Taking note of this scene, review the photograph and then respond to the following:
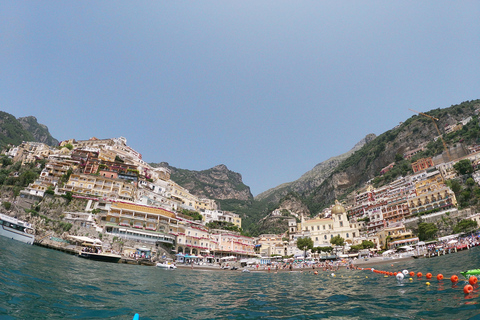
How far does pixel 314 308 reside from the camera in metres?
12.1

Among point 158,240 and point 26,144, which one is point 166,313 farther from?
point 26,144

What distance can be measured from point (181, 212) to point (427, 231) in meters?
59.5

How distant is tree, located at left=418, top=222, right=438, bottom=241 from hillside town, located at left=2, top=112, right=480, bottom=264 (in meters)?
2.07

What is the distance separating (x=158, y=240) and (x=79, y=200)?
18.3 meters

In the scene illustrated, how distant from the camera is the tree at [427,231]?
52.3 metres

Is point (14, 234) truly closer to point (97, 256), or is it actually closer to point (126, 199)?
point (97, 256)

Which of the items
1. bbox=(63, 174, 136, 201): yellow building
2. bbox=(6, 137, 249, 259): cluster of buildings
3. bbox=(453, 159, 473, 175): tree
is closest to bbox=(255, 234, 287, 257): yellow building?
bbox=(6, 137, 249, 259): cluster of buildings

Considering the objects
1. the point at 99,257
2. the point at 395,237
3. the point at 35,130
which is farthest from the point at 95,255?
the point at 35,130

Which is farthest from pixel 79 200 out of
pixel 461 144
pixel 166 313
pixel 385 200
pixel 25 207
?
pixel 461 144

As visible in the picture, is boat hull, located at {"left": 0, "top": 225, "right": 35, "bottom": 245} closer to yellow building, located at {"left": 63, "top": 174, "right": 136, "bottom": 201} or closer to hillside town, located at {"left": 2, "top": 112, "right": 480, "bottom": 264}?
hillside town, located at {"left": 2, "top": 112, "right": 480, "bottom": 264}

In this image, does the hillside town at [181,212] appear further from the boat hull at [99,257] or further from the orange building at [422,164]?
the boat hull at [99,257]

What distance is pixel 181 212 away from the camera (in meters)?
74.9

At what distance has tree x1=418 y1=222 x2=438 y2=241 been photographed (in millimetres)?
52306

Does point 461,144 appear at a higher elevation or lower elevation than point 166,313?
higher
